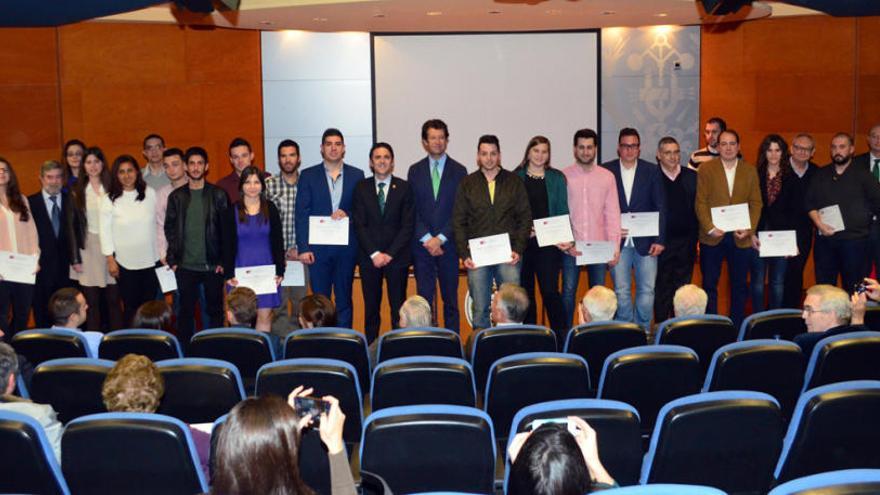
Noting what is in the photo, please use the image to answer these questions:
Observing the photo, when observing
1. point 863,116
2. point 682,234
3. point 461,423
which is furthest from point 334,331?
point 863,116

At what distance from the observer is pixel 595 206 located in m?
7.41

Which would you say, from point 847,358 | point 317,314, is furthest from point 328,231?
point 847,358

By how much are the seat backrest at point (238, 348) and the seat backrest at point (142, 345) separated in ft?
0.35

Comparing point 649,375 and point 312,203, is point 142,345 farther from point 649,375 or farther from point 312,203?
point 312,203

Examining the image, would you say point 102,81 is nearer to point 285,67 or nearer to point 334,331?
point 285,67

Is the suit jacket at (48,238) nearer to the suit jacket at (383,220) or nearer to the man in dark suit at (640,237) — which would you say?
the suit jacket at (383,220)

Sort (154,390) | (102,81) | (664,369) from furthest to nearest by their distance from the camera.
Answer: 1. (102,81)
2. (664,369)
3. (154,390)

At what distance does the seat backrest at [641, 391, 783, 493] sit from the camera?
335 cm

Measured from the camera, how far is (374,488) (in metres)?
3.15

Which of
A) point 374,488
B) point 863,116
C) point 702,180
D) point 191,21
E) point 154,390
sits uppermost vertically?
point 191,21

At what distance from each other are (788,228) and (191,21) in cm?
654

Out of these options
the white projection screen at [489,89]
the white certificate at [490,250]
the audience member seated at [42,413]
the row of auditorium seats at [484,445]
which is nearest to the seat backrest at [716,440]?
the row of auditorium seats at [484,445]

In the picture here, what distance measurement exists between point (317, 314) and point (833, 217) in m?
4.37

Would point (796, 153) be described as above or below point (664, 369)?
above
